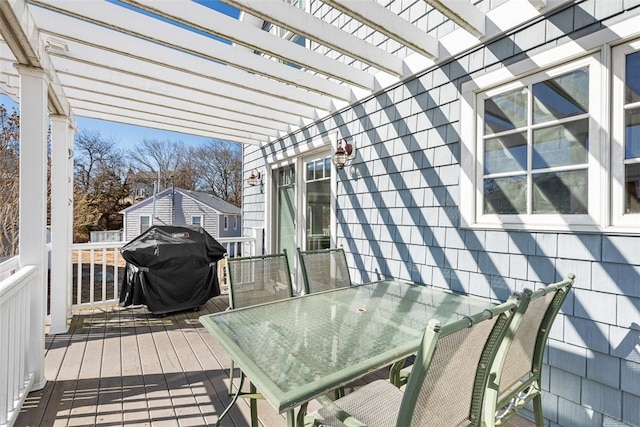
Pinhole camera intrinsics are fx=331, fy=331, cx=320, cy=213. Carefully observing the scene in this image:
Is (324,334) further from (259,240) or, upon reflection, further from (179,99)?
(259,240)

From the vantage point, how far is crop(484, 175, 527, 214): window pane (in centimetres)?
239

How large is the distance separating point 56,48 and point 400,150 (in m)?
3.11

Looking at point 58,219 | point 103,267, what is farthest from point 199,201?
point 58,219

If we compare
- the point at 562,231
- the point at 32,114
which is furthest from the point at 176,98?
the point at 562,231

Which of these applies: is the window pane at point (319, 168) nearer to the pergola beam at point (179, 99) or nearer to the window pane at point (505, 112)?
the pergola beam at point (179, 99)

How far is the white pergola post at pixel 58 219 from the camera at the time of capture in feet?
12.2

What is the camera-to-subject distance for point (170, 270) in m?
4.37

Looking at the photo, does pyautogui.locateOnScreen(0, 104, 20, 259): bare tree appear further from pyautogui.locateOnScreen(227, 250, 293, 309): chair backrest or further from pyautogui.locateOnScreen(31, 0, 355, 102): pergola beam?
pyautogui.locateOnScreen(227, 250, 293, 309): chair backrest

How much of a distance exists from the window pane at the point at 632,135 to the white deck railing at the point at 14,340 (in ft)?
11.9

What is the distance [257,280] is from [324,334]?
1.07m

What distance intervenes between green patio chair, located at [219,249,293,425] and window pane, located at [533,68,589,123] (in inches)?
88.4

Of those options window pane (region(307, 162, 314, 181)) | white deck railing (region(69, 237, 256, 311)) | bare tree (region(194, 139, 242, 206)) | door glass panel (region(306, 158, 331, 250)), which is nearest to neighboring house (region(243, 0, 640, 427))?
door glass panel (region(306, 158, 331, 250))

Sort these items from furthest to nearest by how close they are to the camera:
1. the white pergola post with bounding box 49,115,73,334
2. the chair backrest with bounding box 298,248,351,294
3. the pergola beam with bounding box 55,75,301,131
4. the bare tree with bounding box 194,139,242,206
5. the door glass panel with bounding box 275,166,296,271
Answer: the bare tree with bounding box 194,139,242,206 → the door glass panel with bounding box 275,166,296,271 → the white pergola post with bounding box 49,115,73,334 → the pergola beam with bounding box 55,75,301,131 → the chair backrest with bounding box 298,248,351,294

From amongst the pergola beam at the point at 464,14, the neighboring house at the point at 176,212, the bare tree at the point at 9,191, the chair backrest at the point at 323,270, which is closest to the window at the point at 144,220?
the neighboring house at the point at 176,212
